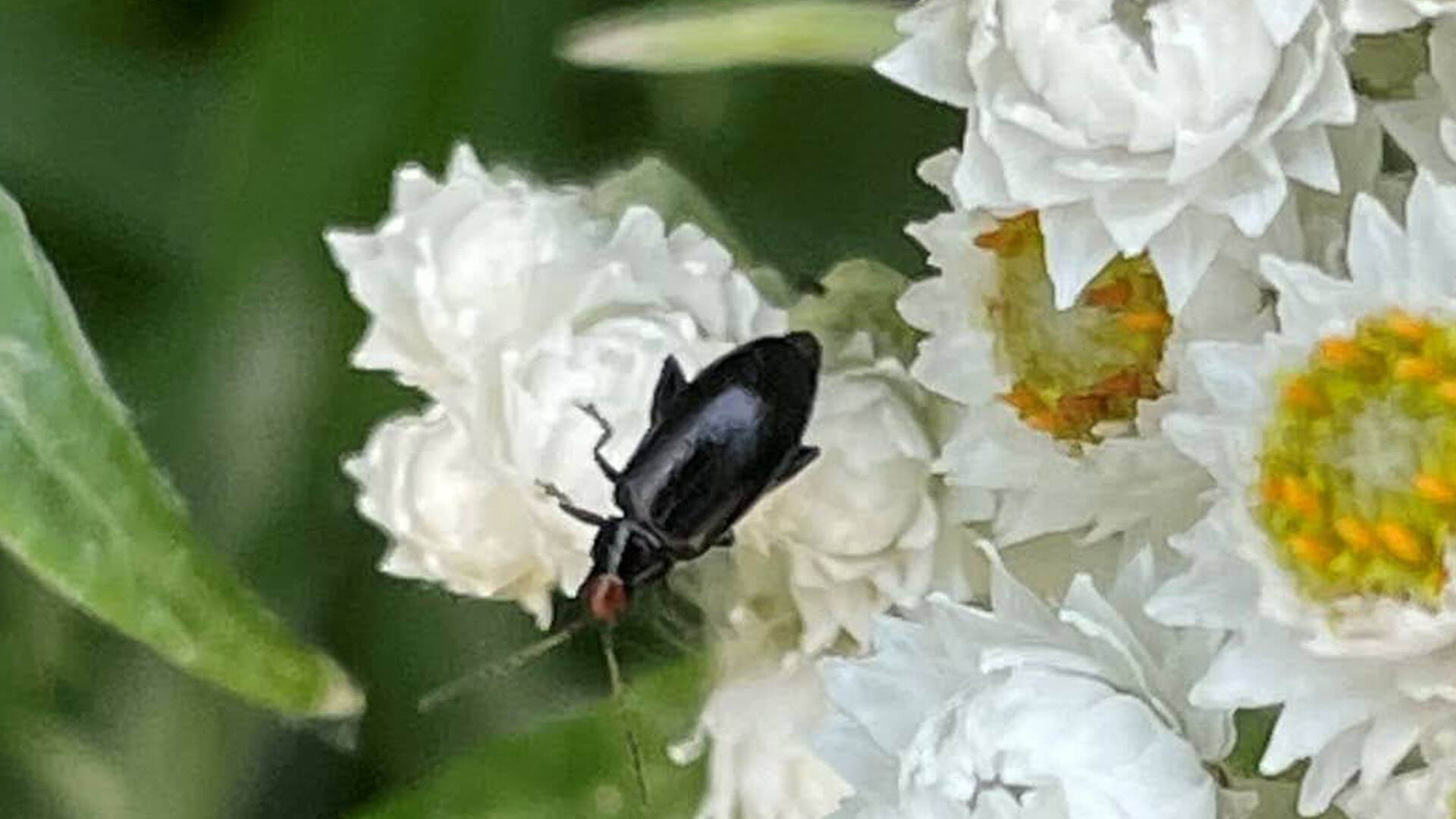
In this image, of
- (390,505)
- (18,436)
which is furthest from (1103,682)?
(18,436)

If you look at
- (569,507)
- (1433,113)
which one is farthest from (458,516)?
(1433,113)

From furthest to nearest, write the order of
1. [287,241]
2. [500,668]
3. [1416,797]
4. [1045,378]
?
[287,241] < [500,668] < [1045,378] < [1416,797]

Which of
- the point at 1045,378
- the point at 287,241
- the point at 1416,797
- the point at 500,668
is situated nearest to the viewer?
the point at 1416,797

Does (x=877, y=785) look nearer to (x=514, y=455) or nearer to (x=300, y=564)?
(x=514, y=455)

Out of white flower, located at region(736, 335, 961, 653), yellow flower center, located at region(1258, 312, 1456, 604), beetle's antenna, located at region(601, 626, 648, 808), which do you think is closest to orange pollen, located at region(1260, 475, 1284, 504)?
yellow flower center, located at region(1258, 312, 1456, 604)

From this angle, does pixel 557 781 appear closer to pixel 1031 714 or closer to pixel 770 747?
pixel 770 747

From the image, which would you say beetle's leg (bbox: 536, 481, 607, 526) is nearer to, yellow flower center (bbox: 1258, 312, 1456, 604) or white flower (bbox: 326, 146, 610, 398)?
white flower (bbox: 326, 146, 610, 398)

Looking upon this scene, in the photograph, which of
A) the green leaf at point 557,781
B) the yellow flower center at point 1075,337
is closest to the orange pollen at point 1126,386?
the yellow flower center at point 1075,337

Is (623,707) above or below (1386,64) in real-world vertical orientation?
below

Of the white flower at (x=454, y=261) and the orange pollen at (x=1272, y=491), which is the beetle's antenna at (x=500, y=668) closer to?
the white flower at (x=454, y=261)
